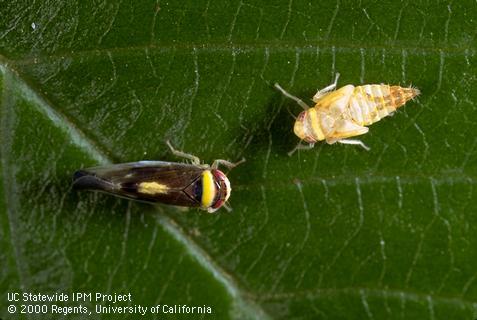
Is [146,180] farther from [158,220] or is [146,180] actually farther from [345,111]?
[345,111]

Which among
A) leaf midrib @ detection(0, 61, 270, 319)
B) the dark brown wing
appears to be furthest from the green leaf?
the dark brown wing

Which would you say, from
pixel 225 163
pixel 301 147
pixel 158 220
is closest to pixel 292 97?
pixel 301 147

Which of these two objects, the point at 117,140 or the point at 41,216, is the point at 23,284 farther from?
the point at 117,140

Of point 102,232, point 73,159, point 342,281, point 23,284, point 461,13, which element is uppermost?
point 461,13

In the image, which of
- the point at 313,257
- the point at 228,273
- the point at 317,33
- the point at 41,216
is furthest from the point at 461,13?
the point at 41,216

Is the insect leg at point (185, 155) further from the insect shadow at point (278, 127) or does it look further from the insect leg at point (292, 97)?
the insect leg at point (292, 97)

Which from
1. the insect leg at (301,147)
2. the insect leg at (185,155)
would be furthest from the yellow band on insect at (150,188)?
the insect leg at (301,147)

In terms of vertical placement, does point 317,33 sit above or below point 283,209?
above
